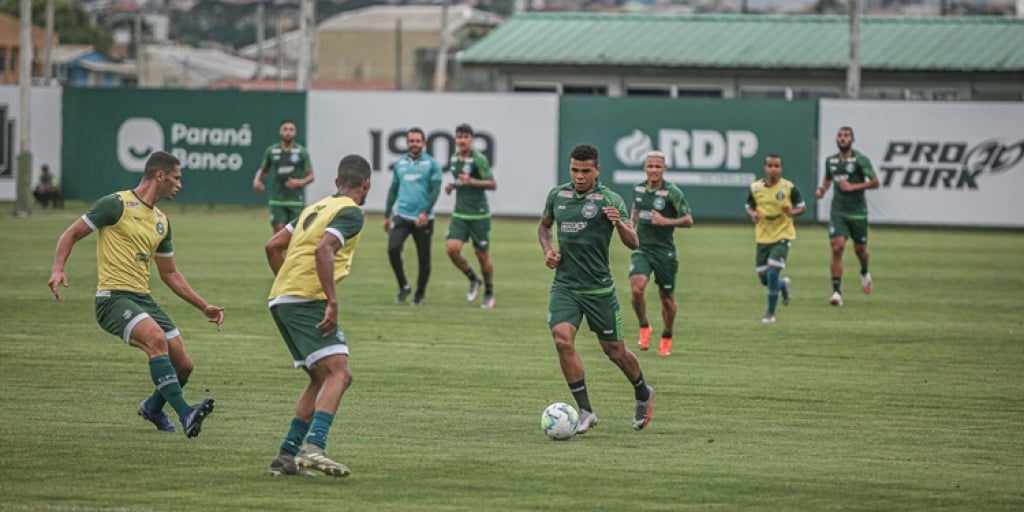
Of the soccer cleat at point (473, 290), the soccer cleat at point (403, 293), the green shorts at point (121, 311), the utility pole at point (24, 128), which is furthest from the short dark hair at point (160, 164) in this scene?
the utility pole at point (24, 128)

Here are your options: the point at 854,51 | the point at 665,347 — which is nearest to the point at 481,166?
the point at 665,347

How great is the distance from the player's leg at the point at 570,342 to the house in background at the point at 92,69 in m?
75.4

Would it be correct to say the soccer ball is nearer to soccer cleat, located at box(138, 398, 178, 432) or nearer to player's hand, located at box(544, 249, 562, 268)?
player's hand, located at box(544, 249, 562, 268)

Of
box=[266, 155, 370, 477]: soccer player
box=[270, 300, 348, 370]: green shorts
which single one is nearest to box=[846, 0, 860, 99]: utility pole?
box=[266, 155, 370, 477]: soccer player

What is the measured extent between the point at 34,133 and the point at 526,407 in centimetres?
3147

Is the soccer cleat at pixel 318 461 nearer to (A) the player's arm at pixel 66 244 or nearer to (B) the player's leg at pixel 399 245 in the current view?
(A) the player's arm at pixel 66 244

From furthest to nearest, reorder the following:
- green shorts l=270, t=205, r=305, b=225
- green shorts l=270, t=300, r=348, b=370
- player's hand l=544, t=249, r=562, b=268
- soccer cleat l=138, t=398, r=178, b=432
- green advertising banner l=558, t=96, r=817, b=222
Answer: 1. green advertising banner l=558, t=96, r=817, b=222
2. green shorts l=270, t=205, r=305, b=225
3. player's hand l=544, t=249, r=562, b=268
4. soccer cleat l=138, t=398, r=178, b=432
5. green shorts l=270, t=300, r=348, b=370

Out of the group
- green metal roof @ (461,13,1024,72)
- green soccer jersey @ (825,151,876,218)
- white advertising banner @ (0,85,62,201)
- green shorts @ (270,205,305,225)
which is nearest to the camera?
green soccer jersey @ (825,151,876,218)

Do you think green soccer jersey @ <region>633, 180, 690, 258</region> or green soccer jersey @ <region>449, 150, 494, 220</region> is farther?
green soccer jersey @ <region>449, 150, 494, 220</region>

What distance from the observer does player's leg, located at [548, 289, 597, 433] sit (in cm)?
1262

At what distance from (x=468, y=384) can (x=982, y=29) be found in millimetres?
44184

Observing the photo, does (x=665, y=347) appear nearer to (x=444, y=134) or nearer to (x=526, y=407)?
(x=526, y=407)

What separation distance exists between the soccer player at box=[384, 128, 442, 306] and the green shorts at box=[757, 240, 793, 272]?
15.1ft

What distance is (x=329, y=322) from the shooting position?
1042 centimetres
